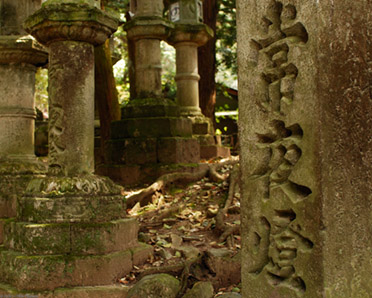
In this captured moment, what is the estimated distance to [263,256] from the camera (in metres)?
2.25

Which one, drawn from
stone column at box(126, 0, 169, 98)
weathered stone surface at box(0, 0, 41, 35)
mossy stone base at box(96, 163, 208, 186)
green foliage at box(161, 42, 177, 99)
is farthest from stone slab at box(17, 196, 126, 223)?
green foliage at box(161, 42, 177, 99)

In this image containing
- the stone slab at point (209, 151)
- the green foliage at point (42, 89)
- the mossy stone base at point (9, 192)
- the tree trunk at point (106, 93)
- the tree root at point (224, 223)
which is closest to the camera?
the tree root at point (224, 223)

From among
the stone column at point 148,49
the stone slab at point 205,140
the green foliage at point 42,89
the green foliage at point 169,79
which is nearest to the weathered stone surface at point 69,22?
the stone column at point 148,49

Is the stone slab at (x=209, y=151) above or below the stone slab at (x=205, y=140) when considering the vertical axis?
below

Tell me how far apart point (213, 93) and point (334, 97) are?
1016 cm

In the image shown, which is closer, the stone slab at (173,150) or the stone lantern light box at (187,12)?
the stone slab at (173,150)

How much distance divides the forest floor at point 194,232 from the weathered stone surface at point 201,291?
0.19m

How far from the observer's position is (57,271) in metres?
4.12

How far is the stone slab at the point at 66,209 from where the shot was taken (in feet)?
14.5

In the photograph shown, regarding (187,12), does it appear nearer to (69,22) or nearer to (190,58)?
(190,58)

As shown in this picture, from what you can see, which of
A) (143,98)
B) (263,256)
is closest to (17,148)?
(143,98)

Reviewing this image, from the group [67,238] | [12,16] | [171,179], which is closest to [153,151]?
[171,179]

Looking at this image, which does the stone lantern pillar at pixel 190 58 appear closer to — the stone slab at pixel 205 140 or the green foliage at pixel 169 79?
the stone slab at pixel 205 140

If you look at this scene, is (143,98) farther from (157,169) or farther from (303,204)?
(303,204)
